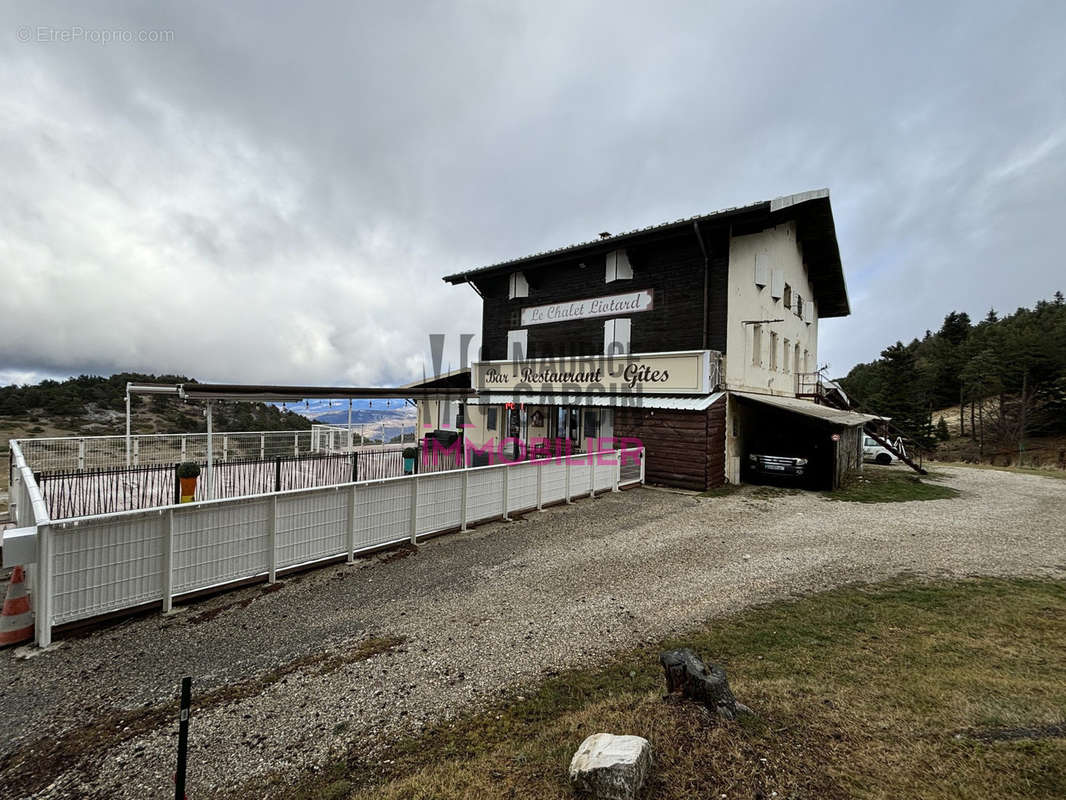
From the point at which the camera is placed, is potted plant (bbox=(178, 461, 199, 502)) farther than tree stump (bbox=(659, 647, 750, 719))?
Yes

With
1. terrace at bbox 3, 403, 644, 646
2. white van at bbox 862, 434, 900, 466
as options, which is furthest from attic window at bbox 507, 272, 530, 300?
white van at bbox 862, 434, 900, 466

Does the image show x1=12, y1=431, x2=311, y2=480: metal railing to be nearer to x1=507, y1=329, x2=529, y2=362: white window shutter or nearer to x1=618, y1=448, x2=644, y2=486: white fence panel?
x1=507, y1=329, x2=529, y2=362: white window shutter

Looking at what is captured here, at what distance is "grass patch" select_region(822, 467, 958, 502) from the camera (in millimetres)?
12273

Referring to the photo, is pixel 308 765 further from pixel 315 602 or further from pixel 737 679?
pixel 737 679

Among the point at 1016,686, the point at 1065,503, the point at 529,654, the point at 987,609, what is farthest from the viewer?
the point at 1065,503

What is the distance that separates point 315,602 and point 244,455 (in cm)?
1282

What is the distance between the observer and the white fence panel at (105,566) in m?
4.48

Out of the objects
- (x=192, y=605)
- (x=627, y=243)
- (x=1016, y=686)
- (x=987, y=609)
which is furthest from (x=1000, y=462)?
(x=192, y=605)

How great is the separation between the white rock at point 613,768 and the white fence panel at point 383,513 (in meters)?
5.35

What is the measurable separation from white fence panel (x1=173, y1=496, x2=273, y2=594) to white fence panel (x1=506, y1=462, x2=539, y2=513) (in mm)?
4763

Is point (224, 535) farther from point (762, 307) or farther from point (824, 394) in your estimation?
point (824, 394)

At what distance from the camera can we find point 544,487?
34.4 ft

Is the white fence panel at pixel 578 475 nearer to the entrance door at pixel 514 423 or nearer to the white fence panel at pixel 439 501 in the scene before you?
the white fence panel at pixel 439 501

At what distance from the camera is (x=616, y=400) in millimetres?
14719
